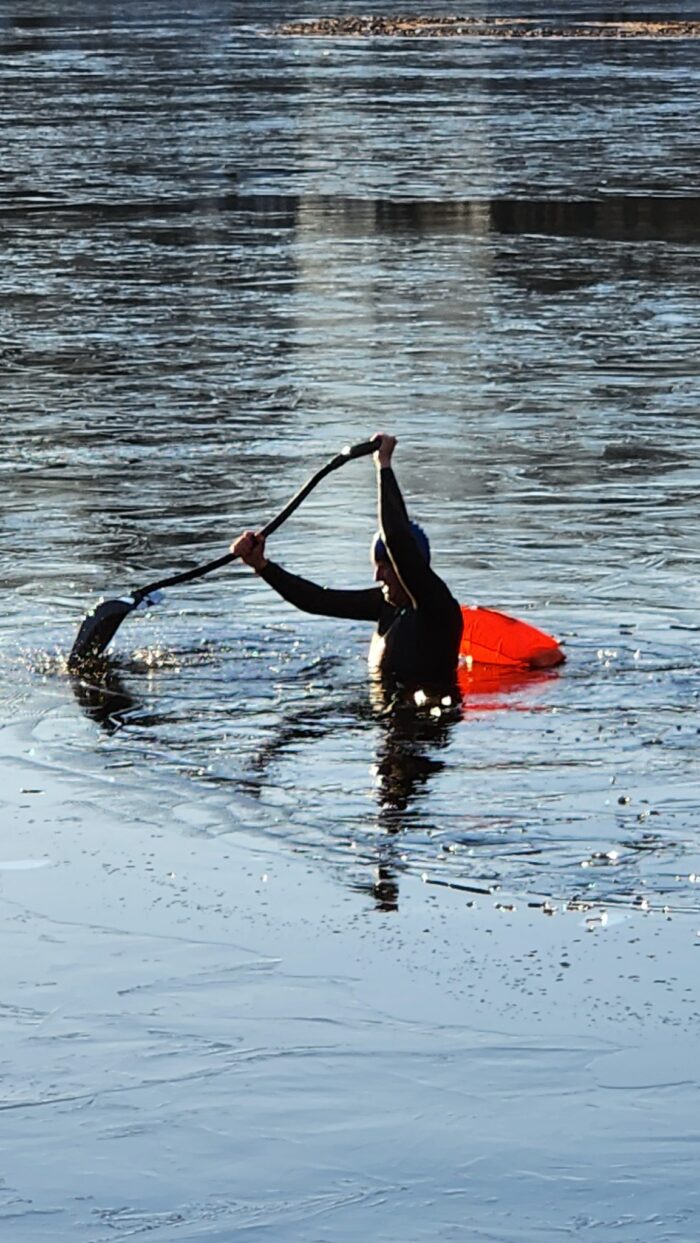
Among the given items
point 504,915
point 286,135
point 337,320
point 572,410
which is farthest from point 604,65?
point 504,915

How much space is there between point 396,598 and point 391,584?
2.4 inches

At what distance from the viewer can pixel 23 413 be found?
1594cm

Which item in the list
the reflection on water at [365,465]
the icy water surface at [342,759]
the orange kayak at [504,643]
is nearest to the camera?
the icy water surface at [342,759]

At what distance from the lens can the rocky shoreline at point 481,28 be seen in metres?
59.9

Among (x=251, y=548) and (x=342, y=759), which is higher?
(x=251, y=548)

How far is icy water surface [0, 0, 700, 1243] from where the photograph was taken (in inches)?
233

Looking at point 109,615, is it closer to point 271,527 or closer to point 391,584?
point 271,527

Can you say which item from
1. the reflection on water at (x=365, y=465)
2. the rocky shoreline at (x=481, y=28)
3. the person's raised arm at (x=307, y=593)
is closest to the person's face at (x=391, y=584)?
the person's raised arm at (x=307, y=593)

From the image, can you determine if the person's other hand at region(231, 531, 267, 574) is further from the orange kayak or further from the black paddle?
the orange kayak

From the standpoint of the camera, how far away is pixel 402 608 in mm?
10289

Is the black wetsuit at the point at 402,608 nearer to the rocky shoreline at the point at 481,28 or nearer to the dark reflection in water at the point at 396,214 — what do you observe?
the dark reflection in water at the point at 396,214

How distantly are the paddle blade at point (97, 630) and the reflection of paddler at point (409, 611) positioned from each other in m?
0.57

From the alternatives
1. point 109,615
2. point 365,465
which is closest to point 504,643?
point 109,615

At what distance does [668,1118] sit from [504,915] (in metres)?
1.48
